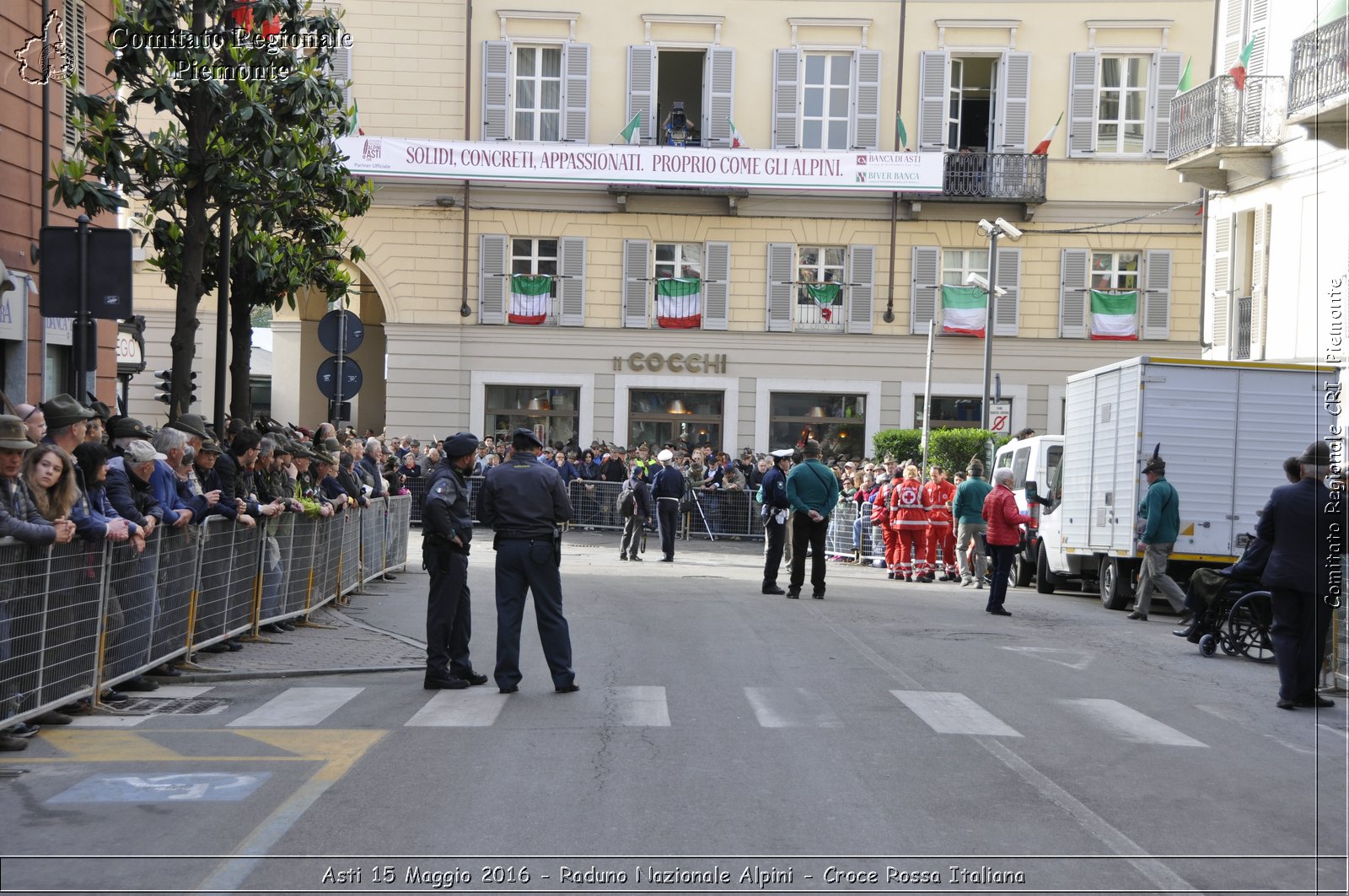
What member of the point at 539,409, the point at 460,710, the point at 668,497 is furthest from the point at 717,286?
the point at 460,710

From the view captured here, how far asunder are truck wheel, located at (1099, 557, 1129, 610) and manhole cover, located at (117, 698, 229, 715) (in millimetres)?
12559

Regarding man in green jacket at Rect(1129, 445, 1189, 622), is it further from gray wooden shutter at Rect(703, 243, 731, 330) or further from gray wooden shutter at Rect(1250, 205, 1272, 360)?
gray wooden shutter at Rect(703, 243, 731, 330)

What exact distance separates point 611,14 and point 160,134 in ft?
75.6

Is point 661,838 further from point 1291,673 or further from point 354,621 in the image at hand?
point 354,621

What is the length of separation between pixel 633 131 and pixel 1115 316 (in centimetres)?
1251

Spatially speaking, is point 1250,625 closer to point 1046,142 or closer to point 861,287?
point 861,287

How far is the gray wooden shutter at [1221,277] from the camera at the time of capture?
29.9m

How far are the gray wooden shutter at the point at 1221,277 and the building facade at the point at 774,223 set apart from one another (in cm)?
645

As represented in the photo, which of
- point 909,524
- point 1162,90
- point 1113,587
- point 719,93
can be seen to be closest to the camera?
point 1113,587

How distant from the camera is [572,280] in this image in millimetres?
36750

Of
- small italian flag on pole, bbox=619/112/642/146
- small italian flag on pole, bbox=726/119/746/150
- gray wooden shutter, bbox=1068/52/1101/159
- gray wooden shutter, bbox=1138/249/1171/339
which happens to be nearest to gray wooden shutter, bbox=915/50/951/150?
gray wooden shutter, bbox=1068/52/1101/159

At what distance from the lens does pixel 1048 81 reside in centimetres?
3684

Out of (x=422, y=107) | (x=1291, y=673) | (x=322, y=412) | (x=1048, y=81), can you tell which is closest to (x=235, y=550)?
(x=1291, y=673)

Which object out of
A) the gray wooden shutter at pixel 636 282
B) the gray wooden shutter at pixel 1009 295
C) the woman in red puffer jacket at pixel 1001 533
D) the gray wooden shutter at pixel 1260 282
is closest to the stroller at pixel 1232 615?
the woman in red puffer jacket at pixel 1001 533
